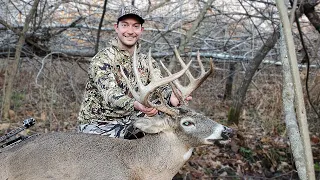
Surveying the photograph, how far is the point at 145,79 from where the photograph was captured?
4809mm

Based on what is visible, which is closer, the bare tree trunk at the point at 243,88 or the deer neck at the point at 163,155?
the deer neck at the point at 163,155

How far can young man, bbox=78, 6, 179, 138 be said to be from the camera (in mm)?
4422

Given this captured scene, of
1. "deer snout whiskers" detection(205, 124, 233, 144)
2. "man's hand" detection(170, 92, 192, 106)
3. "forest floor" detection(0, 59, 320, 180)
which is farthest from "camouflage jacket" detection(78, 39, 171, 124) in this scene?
"forest floor" detection(0, 59, 320, 180)

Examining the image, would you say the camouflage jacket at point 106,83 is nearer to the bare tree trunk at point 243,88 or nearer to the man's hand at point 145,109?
the man's hand at point 145,109

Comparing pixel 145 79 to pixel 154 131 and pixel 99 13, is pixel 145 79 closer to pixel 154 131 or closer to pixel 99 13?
pixel 154 131

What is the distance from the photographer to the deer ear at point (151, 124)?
12.5ft

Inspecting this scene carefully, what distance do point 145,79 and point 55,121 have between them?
138 inches

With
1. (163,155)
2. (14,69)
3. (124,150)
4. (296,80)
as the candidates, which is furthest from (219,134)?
(14,69)

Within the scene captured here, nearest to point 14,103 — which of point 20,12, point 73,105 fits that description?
point 73,105

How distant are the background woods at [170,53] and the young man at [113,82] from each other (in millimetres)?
2243

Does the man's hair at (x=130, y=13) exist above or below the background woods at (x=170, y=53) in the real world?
above

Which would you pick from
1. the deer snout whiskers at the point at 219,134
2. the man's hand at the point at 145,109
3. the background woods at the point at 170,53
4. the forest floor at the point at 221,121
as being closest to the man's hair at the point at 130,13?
the man's hand at the point at 145,109

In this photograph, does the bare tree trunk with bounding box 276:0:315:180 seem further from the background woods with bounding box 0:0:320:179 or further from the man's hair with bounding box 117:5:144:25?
the background woods with bounding box 0:0:320:179

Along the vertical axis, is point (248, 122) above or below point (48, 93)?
below
